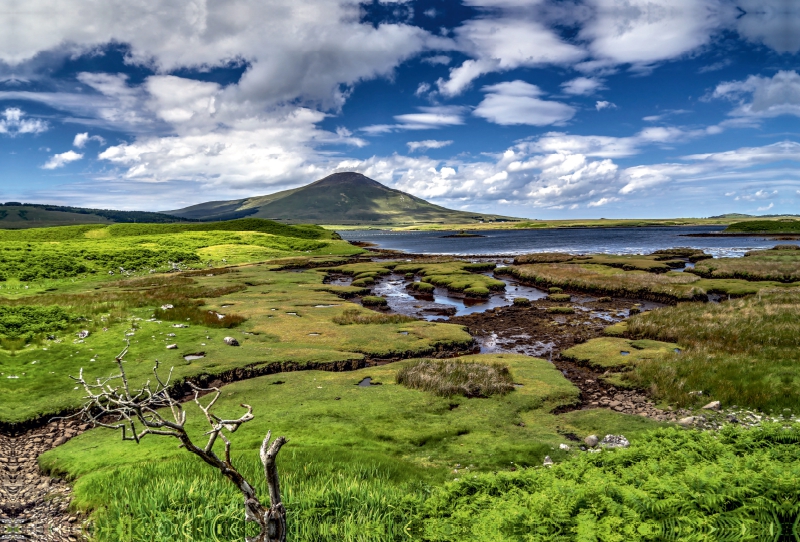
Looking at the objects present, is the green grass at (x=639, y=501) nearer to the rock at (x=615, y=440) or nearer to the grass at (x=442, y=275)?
the rock at (x=615, y=440)

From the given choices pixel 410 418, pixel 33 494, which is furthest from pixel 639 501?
pixel 33 494

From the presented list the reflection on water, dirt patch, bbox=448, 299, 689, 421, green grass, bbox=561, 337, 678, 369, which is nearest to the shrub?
the reflection on water

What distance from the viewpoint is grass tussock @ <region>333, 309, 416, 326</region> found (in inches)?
1483

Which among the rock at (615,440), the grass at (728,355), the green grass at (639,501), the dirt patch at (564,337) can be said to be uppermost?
the green grass at (639,501)

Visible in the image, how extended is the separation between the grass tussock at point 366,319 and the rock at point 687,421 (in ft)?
77.3

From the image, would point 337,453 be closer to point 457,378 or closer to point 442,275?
point 457,378

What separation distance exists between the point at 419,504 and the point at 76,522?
823 cm

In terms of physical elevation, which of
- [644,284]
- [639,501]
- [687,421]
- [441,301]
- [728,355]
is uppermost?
[639,501]

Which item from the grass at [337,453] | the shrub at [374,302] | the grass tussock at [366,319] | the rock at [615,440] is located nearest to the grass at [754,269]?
the shrub at [374,302]

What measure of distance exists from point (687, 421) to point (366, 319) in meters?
25.6

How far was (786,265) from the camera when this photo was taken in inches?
2554

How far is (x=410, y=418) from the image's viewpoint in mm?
18359

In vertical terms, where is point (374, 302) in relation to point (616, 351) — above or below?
below

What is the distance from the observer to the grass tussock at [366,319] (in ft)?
124
